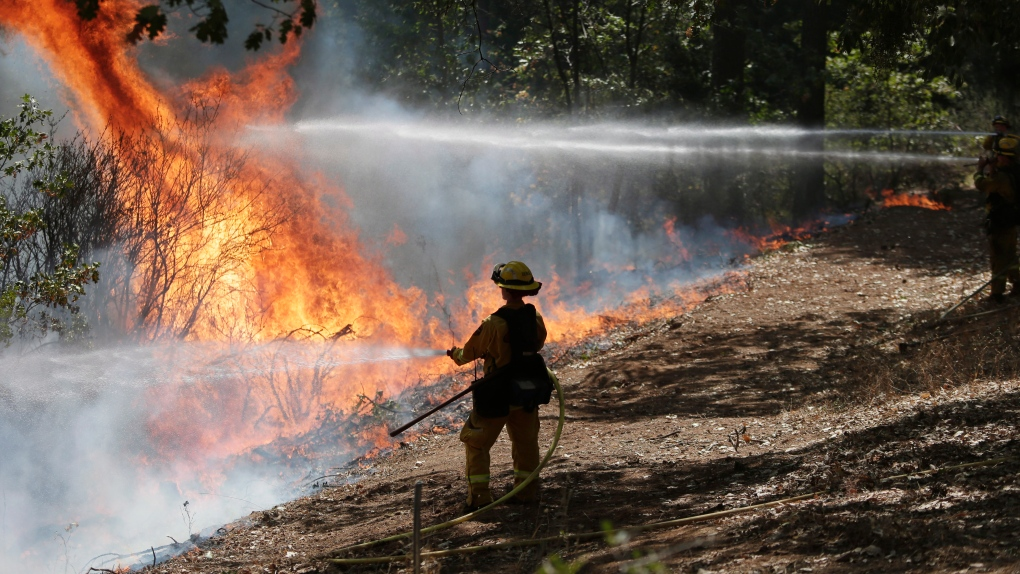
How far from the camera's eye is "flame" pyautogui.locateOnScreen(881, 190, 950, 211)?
19094 millimetres

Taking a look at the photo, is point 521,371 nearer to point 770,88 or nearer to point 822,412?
point 822,412

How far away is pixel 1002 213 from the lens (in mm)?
10555

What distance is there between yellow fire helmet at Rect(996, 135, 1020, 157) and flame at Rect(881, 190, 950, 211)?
28.3 feet

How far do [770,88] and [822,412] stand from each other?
13.9m

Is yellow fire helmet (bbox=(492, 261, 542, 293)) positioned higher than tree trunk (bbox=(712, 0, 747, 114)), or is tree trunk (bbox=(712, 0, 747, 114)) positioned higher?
tree trunk (bbox=(712, 0, 747, 114))

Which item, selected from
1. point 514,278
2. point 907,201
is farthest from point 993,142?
point 907,201

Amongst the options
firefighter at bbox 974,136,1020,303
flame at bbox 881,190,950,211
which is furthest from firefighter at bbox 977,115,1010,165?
flame at bbox 881,190,950,211

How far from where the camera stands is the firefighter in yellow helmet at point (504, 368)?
6.09 m

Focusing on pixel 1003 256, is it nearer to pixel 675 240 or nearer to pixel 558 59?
pixel 675 240

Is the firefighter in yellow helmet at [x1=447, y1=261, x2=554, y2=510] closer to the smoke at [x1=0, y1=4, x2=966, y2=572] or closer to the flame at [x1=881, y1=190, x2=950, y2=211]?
the smoke at [x1=0, y1=4, x2=966, y2=572]

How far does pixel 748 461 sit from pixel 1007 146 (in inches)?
239

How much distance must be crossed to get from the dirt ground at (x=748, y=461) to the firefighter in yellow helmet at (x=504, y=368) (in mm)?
490

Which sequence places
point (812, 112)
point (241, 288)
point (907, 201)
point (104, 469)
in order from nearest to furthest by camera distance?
point (104, 469), point (241, 288), point (812, 112), point (907, 201)

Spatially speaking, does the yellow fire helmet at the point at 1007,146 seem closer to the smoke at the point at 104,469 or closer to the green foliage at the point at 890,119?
the smoke at the point at 104,469
